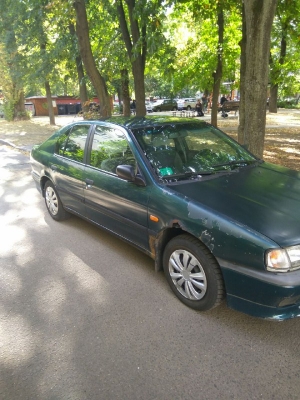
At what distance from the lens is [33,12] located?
10.6 m

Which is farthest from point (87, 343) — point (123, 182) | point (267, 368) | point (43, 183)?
point (43, 183)

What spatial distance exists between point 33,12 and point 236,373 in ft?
39.3

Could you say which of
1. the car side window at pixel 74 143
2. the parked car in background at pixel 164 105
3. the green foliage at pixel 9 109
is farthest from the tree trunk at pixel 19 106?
the car side window at pixel 74 143

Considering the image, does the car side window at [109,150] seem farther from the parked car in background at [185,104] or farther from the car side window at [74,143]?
the parked car in background at [185,104]

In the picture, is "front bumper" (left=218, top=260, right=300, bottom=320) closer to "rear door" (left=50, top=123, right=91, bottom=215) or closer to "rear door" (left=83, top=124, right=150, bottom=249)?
"rear door" (left=83, top=124, right=150, bottom=249)

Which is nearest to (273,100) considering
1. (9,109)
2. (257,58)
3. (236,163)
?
(9,109)

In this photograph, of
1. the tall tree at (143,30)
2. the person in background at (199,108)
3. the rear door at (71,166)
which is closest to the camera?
the rear door at (71,166)

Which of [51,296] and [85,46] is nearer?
[51,296]

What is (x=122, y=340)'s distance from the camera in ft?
8.18

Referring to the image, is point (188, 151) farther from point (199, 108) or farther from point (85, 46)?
point (199, 108)

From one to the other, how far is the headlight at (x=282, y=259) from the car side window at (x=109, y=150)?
5.35ft

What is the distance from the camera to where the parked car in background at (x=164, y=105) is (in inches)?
1428

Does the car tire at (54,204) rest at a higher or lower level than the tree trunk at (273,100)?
lower

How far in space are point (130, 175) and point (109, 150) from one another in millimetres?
744
